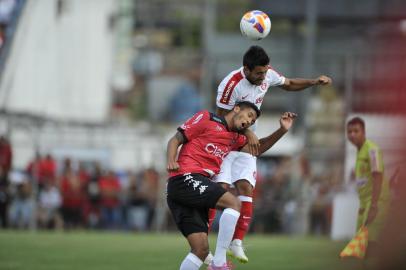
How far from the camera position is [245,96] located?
12.0 meters

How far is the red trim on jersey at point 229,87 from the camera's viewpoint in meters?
12.0

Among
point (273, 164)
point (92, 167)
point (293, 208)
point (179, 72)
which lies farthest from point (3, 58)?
point (179, 72)

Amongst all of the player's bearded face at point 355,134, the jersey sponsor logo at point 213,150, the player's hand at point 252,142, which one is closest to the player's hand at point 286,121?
the player's hand at point 252,142

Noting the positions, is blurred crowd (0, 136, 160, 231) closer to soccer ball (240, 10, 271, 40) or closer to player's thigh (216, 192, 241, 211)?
soccer ball (240, 10, 271, 40)

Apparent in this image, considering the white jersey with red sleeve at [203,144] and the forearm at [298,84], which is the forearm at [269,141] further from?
the forearm at [298,84]

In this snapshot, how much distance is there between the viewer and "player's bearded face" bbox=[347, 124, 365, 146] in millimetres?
13016

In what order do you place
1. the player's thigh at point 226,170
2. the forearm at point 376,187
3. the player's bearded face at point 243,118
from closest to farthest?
the player's bearded face at point 243,118 < the player's thigh at point 226,170 < the forearm at point 376,187

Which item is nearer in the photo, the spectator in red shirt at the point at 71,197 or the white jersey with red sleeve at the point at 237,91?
the white jersey with red sleeve at the point at 237,91

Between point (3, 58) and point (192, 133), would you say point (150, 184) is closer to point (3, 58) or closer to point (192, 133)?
point (3, 58)

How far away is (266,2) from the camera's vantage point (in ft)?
104

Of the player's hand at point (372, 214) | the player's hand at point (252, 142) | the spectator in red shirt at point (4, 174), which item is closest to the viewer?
the player's hand at point (252, 142)

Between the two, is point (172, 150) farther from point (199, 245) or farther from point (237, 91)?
point (237, 91)

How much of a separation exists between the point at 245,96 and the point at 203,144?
1.51 m

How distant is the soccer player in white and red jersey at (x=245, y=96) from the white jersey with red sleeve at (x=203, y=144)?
1.67 feet
